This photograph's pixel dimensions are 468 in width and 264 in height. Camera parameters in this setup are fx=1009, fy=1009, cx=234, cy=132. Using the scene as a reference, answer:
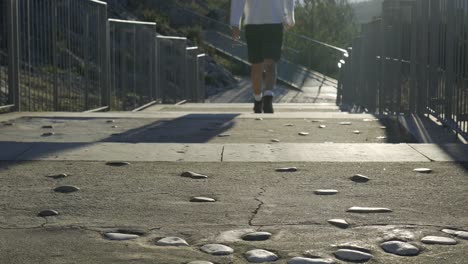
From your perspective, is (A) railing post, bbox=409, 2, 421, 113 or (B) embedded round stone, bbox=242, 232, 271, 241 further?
(A) railing post, bbox=409, 2, 421, 113

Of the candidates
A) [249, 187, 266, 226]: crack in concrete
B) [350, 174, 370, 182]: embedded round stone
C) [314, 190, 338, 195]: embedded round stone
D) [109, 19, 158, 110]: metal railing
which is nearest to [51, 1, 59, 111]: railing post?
[109, 19, 158, 110]: metal railing

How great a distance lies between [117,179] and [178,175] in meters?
0.34

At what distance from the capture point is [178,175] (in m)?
5.19

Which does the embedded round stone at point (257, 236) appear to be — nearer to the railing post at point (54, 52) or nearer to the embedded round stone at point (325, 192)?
the embedded round stone at point (325, 192)

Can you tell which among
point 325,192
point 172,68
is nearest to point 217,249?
point 325,192

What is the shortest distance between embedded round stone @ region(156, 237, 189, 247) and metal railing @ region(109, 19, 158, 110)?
9.45m

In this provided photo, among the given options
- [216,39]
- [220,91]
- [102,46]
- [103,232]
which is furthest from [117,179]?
[216,39]

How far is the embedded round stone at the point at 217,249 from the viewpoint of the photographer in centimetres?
339

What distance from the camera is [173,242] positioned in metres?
3.55

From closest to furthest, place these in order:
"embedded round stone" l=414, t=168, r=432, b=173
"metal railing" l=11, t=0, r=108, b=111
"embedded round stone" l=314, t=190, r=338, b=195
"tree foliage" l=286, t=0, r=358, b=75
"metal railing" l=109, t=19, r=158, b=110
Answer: "embedded round stone" l=314, t=190, r=338, b=195 → "embedded round stone" l=414, t=168, r=432, b=173 → "metal railing" l=11, t=0, r=108, b=111 → "metal railing" l=109, t=19, r=158, b=110 → "tree foliage" l=286, t=0, r=358, b=75

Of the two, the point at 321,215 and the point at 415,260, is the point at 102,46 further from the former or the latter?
the point at 415,260

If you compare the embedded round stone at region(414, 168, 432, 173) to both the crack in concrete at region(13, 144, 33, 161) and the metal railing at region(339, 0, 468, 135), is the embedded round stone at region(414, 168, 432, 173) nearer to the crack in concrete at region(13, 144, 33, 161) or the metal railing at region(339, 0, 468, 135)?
the metal railing at region(339, 0, 468, 135)

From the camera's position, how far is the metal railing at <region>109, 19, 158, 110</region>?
13258 millimetres

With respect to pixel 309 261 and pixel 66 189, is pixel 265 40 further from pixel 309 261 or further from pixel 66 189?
pixel 309 261
